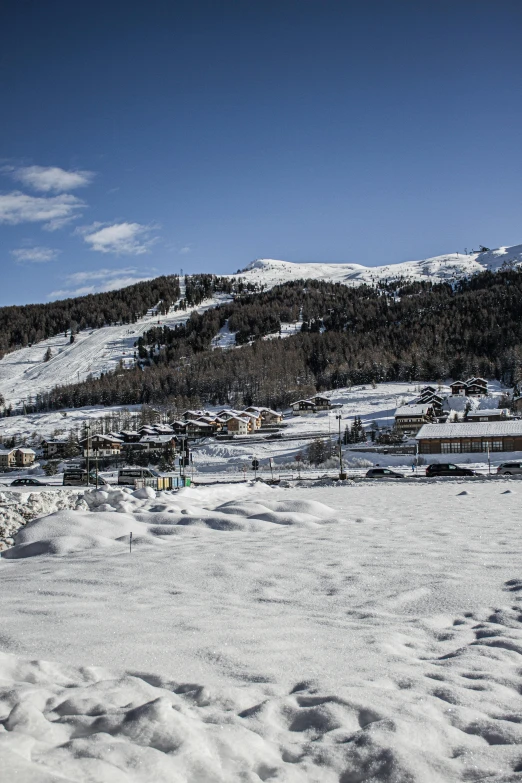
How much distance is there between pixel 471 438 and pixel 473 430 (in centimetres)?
139

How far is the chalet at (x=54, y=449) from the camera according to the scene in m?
80.8

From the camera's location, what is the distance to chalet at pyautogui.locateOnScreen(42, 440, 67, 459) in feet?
265

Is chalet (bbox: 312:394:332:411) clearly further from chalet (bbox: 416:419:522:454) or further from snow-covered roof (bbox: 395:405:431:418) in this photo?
chalet (bbox: 416:419:522:454)

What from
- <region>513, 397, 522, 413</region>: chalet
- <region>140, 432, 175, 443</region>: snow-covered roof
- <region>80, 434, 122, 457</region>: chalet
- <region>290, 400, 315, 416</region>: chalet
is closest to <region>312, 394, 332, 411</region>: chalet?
<region>290, 400, 315, 416</region>: chalet

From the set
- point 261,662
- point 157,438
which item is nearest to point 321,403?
point 157,438

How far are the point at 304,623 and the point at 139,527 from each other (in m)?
6.89

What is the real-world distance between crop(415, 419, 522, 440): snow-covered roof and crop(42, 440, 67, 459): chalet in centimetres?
5005

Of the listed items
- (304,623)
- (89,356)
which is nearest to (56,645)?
(304,623)

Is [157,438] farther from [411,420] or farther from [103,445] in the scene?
[411,420]

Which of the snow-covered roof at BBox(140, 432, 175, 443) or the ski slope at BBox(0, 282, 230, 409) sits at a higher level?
the ski slope at BBox(0, 282, 230, 409)

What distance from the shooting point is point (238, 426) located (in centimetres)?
8975

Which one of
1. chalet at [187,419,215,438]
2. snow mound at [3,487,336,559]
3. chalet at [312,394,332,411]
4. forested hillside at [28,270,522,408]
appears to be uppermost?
forested hillside at [28,270,522,408]

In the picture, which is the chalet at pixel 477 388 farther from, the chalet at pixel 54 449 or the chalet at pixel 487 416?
the chalet at pixel 54 449

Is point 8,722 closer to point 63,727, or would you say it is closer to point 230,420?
point 63,727
